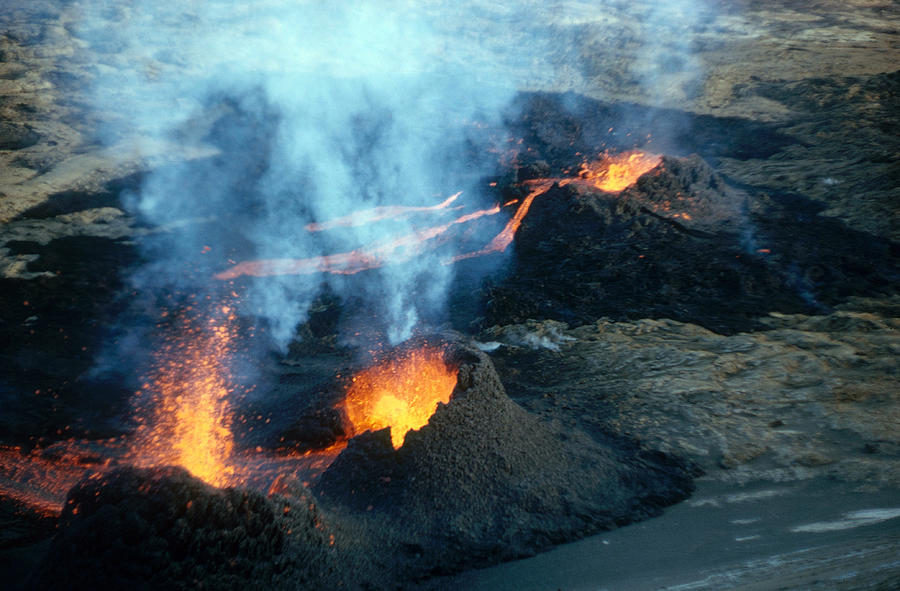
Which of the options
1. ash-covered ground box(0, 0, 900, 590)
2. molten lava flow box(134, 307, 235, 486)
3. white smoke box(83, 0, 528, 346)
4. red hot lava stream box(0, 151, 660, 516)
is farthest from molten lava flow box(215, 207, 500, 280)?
red hot lava stream box(0, 151, 660, 516)

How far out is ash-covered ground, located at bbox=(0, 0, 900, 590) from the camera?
7.72 feet

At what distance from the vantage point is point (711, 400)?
3.79 meters

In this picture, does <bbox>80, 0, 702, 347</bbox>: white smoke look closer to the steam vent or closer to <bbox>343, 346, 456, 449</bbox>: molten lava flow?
<bbox>343, 346, 456, 449</bbox>: molten lava flow

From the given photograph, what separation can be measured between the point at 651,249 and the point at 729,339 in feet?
6.21

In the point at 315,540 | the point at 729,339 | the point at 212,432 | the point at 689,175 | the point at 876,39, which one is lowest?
the point at 212,432

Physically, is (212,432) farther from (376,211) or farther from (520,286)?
(376,211)

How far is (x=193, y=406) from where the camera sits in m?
4.48

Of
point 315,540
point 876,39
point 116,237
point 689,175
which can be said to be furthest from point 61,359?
point 876,39

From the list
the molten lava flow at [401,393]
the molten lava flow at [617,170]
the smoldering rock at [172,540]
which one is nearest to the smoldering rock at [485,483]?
the molten lava flow at [401,393]

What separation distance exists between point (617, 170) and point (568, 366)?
4.42 m

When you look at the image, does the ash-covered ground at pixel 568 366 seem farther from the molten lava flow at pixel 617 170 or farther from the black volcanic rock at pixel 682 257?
the molten lava flow at pixel 617 170

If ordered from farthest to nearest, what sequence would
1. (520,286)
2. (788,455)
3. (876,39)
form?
1. (876,39)
2. (520,286)
3. (788,455)

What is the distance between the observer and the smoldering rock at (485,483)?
2674mm

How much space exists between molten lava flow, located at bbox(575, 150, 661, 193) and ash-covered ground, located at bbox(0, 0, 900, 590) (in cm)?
41
